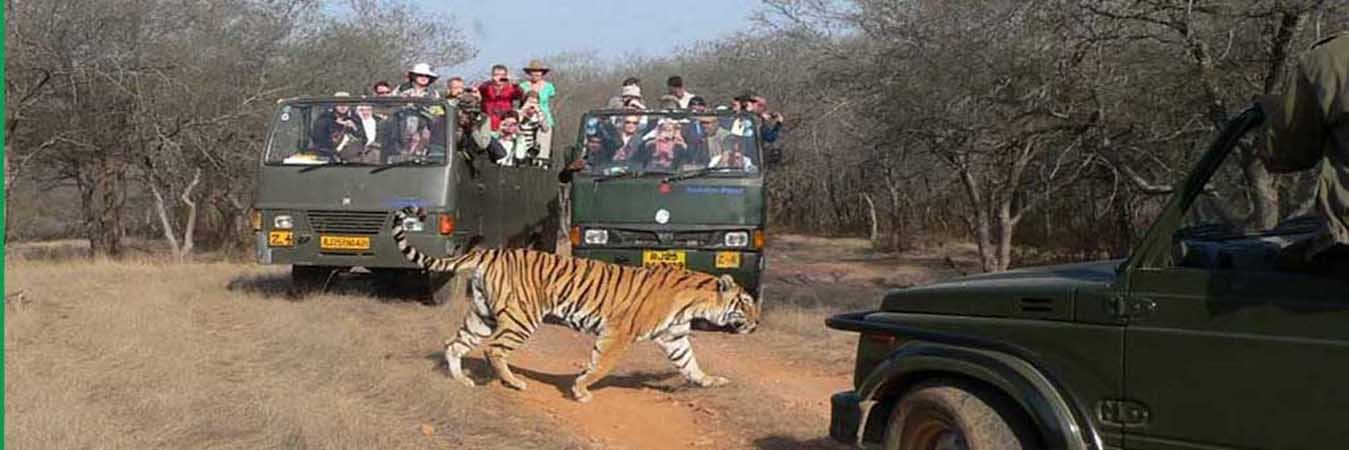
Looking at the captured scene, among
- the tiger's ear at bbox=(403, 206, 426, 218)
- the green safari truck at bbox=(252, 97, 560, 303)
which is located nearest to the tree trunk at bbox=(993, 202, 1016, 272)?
the green safari truck at bbox=(252, 97, 560, 303)

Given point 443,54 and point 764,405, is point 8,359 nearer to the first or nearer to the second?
point 764,405

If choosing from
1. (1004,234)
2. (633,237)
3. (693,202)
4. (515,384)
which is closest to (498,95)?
(633,237)

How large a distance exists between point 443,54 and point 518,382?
2192 centimetres

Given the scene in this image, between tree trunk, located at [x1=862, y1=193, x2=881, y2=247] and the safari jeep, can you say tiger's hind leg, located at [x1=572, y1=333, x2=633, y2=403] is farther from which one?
tree trunk, located at [x1=862, y1=193, x2=881, y2=247]

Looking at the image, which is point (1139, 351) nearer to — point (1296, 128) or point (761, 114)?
point (1296, 128)

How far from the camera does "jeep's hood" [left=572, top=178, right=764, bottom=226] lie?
40.5 feet

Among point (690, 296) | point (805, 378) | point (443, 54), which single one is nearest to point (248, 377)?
point (690, 296)

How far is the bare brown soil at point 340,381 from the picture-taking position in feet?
23.6

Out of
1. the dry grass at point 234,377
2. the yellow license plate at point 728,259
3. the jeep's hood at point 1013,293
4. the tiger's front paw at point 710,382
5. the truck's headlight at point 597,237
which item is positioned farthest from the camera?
the truck's headlight at point 597,237

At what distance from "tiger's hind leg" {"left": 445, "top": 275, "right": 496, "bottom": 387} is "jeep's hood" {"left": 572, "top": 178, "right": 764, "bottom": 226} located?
132 inches

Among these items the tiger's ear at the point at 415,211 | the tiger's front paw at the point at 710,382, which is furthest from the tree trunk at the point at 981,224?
the tiger's front paw at the point at 710,382

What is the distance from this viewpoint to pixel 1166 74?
1252 cm

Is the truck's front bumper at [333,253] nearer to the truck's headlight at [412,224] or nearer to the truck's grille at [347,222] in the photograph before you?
the truck's grille at [347,222]

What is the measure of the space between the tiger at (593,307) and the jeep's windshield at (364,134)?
3.89 meters
